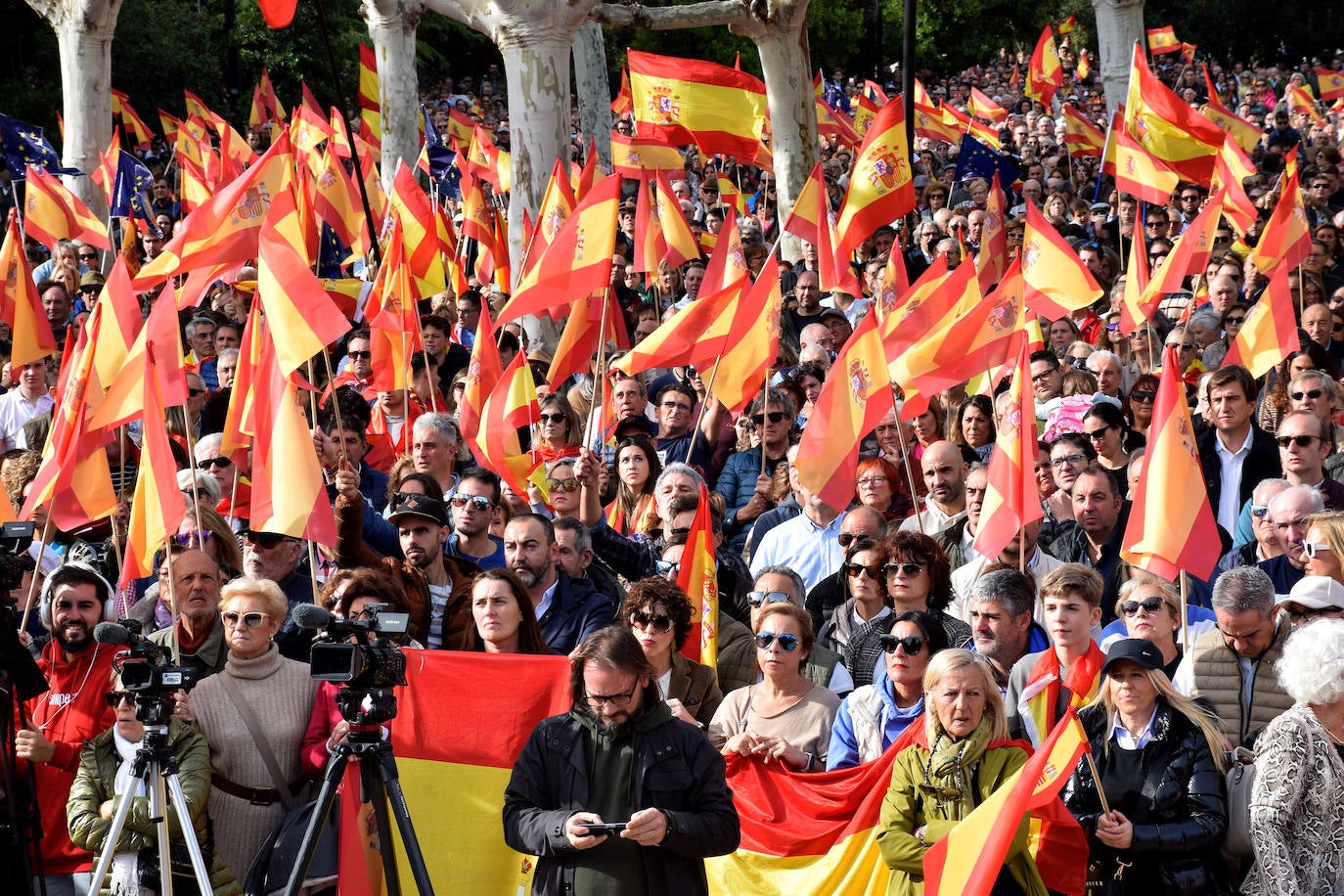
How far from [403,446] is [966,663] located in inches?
219

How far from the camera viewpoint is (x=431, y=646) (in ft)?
22.0

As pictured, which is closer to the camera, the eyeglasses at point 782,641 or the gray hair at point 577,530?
the eyeglasses at point 782,641

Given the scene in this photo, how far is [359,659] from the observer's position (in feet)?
16.0

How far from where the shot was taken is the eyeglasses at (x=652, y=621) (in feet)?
20.5

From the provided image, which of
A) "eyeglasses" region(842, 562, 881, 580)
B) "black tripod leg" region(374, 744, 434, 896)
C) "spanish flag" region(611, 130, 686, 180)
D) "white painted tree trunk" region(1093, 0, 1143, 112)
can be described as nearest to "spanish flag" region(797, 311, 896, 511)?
"eyeglasses" region(842, 562, 881, 580)

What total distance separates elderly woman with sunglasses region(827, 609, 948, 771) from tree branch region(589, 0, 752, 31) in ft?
37.8

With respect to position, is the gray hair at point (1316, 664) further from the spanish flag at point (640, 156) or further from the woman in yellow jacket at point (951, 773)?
the spanish flag at point (640, 156)

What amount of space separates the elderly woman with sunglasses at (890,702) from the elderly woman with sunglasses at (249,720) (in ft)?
5.73

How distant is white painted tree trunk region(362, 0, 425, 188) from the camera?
760 inches

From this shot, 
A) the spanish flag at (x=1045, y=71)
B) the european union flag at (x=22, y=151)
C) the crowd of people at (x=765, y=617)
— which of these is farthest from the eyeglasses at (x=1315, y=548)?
the spanish flag at (x=1045, y=71)

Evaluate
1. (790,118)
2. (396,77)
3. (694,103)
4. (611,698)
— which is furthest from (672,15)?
(611,698)

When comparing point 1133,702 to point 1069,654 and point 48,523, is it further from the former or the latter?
point 48,523

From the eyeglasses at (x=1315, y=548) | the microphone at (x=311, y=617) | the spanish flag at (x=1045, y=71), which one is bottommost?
the eyeglasses at (x=1315, y=548)

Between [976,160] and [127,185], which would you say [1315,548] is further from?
[127,185]
